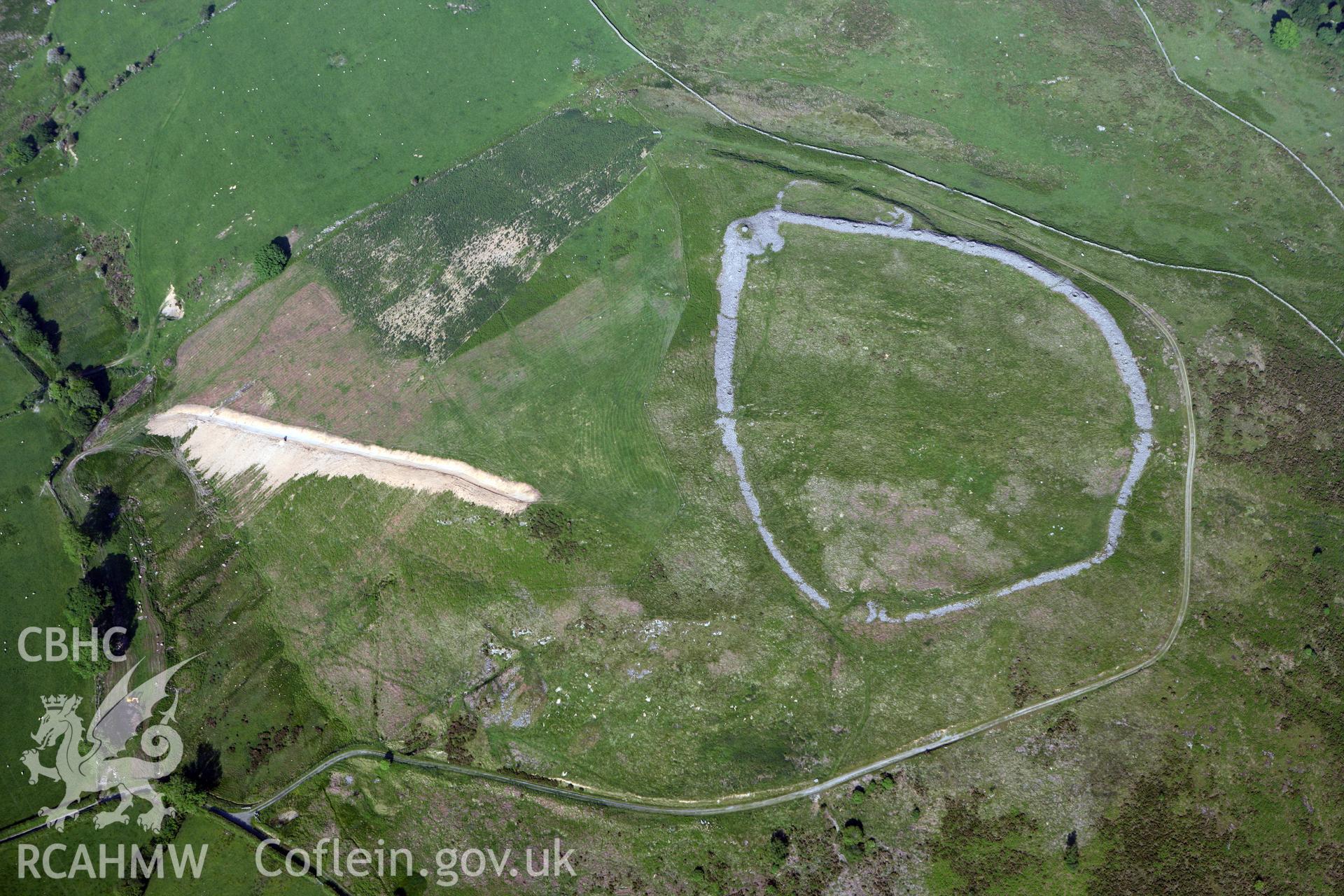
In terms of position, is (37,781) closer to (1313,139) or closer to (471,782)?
(471,782)

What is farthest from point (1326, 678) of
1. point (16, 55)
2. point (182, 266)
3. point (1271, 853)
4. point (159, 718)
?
point (16, 55)

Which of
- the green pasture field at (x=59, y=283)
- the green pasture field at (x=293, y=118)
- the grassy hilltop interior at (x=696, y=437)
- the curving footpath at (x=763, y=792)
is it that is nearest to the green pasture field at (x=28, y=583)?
the grassy hilltop interior at (x=696, y=437)

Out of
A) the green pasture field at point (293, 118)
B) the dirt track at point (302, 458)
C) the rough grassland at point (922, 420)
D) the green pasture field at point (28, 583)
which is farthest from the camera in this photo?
the green pasture field at point (293, 118)

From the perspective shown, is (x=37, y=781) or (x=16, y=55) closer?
(x=37, y=781)

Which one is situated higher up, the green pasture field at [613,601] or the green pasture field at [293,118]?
the green pasture field at [293,118]

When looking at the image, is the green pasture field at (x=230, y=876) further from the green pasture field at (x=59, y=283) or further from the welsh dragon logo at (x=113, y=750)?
the green pasture field at (x=59, y=283)

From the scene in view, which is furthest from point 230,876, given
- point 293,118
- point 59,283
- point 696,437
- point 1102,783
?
point 293,118

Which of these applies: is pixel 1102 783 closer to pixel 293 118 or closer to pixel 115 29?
pixel 293 118
